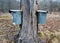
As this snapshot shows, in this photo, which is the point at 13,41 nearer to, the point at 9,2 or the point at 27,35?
the point at 27,35

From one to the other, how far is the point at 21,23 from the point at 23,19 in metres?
0.13

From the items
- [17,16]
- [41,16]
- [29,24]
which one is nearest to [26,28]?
[29,24]

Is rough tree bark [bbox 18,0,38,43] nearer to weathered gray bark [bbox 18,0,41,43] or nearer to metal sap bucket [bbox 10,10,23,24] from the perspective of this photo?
weathered gray bark [bbox 18,0,41,43]

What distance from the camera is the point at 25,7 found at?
3955mm

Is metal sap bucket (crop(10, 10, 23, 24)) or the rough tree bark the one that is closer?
the rough tree bark

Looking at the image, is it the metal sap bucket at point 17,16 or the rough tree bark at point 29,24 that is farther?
the metal sap bucket at point 17,16

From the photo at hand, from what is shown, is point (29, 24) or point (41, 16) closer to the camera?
point (29, 24)

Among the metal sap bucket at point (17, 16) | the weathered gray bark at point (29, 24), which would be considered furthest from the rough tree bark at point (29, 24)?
the metal sap bucket at point (17, 16)

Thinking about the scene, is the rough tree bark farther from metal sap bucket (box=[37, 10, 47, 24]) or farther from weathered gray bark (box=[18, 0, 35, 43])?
metal sap bucket (box=[37, 10, 47, 24])

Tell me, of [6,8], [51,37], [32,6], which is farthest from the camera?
[6,8]

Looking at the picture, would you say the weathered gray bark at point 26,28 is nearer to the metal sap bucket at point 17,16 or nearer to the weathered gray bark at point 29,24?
the weathered gray bark at point 29,24

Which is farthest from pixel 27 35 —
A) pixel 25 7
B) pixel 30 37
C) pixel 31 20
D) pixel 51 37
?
pixel 51 37

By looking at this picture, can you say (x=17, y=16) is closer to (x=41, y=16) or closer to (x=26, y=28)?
(x=26, y=28)

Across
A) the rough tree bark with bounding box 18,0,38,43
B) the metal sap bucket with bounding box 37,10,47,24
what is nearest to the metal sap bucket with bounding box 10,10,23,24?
the rough tree bark with bounding box 18,0,38,43
